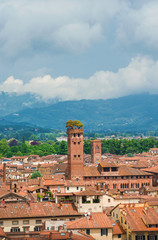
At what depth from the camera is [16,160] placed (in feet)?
608

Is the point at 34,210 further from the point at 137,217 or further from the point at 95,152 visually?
the point at 95,152

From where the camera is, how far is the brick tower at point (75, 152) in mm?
104688

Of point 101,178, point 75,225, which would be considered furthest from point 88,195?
point 101,178

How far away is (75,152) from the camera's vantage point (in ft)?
351

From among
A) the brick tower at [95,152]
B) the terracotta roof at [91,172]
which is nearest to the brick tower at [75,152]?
the terracotta roof at [91,172]

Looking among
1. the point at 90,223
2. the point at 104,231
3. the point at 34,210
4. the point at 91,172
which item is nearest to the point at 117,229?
the point at 104,231

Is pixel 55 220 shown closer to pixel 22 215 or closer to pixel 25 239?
pixel 22 215

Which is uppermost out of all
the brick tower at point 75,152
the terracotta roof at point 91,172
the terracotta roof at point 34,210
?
the brick tower at point 75,152

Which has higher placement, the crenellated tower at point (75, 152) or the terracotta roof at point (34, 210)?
the crenellated tower at point (75, 152)

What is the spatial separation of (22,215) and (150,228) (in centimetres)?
1348

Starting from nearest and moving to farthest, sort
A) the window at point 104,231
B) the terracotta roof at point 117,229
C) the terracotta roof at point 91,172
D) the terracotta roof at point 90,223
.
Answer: the terracotta roof at point 90,223, the window at point 104,231, the terracotta roof at point 117,229, the terracotta roof at point 91,172

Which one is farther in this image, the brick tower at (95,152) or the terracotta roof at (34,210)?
the brick tower at (95,152)

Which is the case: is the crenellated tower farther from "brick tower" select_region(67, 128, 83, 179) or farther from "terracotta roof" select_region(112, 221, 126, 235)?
"terracotta roof" select_region(112, 221, 126, 235)

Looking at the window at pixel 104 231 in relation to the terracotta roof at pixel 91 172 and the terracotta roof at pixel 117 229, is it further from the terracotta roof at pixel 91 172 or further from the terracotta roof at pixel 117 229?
the terracotta roof at pixel 91 172
